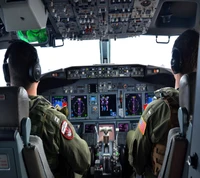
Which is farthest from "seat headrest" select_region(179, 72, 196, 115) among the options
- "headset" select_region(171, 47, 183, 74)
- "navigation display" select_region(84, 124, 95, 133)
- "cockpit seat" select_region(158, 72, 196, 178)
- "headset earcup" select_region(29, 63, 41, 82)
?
"navigation display" select_region(84, 124, 95, 133)

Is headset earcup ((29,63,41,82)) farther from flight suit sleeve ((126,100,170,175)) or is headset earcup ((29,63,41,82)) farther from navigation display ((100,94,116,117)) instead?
navigation display ((100,94,116,117))

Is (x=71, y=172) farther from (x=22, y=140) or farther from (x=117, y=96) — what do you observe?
(x=117, y=96)

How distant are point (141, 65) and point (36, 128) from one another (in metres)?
2.01

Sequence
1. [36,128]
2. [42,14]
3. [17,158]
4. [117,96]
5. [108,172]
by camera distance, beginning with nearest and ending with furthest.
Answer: [17,158], [36,128], [42,14], [108,172], [117,96]

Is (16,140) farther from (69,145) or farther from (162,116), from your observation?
(162,116)

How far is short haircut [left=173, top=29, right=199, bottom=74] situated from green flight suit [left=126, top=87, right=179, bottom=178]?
203mm

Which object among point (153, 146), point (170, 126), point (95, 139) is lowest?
point (95, 139)

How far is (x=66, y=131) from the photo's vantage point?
1502 mm

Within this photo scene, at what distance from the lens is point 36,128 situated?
1.43 metres

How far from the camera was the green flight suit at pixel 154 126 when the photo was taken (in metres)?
1.50

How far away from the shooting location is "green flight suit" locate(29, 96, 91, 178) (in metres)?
1.44

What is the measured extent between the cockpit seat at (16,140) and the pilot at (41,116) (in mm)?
175

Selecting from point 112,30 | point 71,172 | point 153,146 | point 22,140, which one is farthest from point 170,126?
point 112,30

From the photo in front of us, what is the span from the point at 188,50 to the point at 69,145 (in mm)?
981
